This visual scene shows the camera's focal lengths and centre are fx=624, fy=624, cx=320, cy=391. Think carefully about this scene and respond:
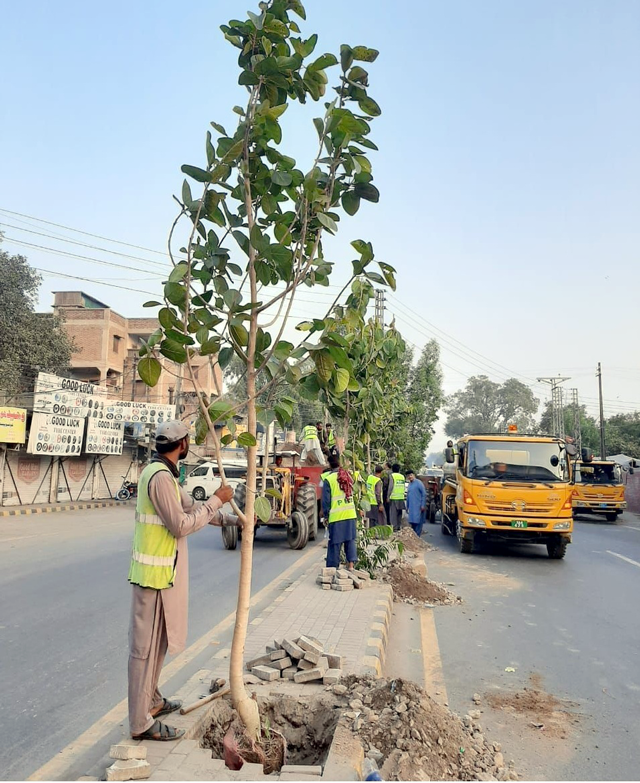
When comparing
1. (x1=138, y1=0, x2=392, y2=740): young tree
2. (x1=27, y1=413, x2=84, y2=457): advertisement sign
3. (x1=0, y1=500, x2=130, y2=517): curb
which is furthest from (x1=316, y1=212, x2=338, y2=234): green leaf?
(x1=27, y1=413, x2=84, y2=457): advertisement sign

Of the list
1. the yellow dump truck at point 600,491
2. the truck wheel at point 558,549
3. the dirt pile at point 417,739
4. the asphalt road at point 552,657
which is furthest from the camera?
the yellow dump truck at point 600,491

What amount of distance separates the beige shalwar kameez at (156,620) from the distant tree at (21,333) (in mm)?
23221

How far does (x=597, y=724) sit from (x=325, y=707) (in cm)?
207

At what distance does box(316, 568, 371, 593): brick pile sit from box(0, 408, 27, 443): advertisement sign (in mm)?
15679

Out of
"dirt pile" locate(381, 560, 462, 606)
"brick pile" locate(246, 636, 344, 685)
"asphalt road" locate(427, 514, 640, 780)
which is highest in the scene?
"brick pile" locate(246, 636, 344, 685)

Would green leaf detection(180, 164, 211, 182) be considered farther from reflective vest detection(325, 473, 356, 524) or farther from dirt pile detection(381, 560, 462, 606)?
dirt pile detection(381, 560, 462, 606)

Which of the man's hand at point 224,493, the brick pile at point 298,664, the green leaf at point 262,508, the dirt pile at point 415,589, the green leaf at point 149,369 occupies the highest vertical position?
→ the green leaf at point 149,369

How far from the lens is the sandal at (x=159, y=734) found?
3365 mm

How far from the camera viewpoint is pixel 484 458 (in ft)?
42.0

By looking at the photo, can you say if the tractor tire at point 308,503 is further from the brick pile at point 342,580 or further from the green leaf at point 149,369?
the green leaf at point 149,369

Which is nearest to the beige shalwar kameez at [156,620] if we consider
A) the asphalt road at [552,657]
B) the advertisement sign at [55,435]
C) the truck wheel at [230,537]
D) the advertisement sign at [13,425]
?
the asphalt road at [552,657]

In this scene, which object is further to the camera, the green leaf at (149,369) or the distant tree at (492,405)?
the distant tree at (492,405)

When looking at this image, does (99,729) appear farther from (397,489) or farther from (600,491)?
(600,491)

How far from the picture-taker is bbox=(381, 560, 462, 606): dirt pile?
8.32 m
